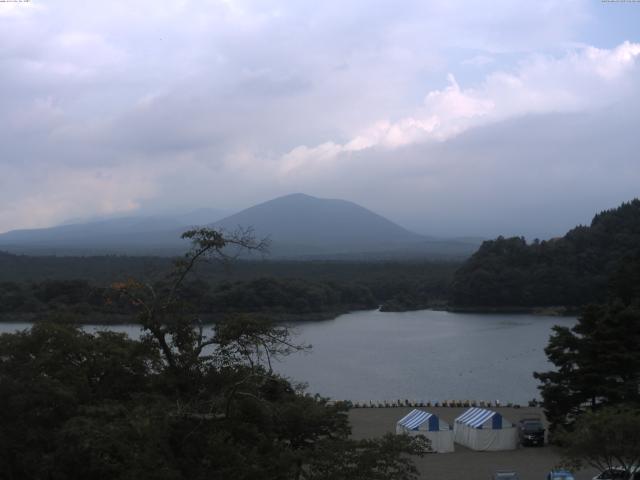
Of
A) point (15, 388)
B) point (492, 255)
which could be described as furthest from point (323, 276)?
point (15, 388)

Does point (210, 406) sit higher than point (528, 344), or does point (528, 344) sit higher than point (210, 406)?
point (210, 406)

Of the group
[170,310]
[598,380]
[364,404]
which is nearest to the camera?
[170,310]

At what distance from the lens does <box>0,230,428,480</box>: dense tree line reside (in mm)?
3893

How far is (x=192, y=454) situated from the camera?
3.98 meters

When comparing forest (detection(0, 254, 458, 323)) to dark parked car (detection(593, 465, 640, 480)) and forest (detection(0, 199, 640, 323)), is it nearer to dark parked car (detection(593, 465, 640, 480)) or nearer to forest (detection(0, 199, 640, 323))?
forest (detection(0, 199, 640, 323))

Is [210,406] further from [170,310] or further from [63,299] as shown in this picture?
[63,299]

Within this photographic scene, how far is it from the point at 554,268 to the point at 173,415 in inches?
1217

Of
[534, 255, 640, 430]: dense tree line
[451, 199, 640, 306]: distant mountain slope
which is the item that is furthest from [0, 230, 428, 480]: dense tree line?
[451, 199, 640, 306]: distant mountain slope

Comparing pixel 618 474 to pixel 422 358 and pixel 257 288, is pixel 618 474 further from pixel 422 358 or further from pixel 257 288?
pixel 257 288

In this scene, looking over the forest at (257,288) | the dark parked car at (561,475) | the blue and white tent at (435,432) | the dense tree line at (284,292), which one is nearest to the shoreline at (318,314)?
the forest at (257,288)

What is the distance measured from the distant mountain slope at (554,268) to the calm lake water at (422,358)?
8.96 feet

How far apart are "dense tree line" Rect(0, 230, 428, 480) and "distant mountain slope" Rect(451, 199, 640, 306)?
28.2 m

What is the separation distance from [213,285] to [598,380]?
2200cm

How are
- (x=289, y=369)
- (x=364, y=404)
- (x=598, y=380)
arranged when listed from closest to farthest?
(x=598, y=380), (x=364, y=404), (x=289, y=369)
